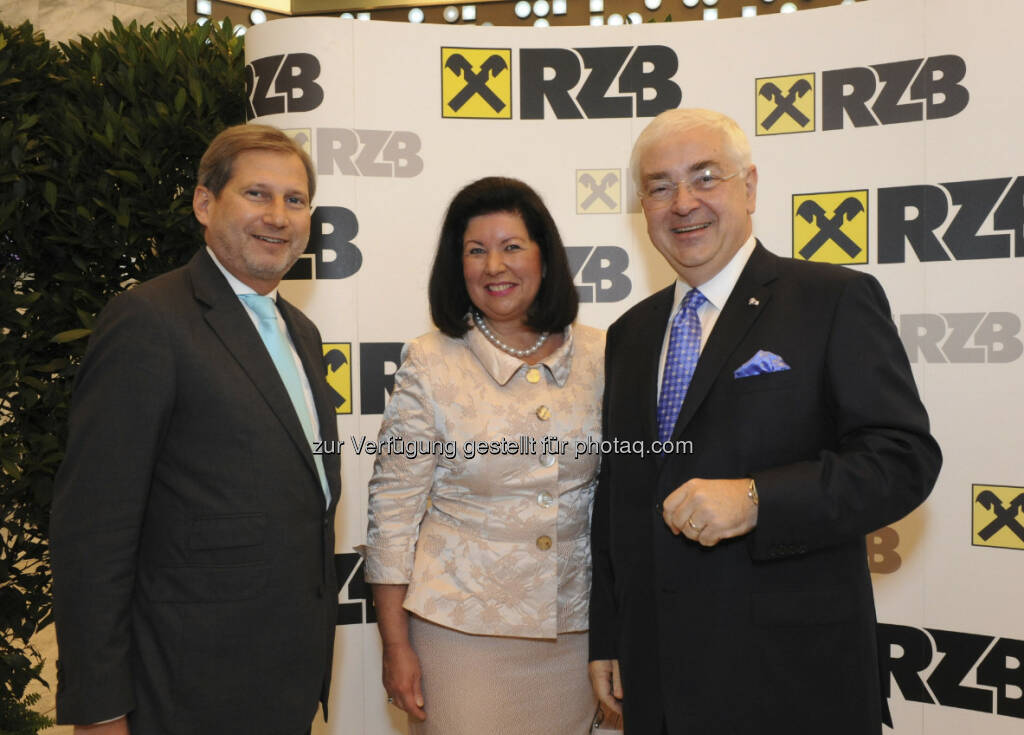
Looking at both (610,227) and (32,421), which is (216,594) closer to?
(32,421)

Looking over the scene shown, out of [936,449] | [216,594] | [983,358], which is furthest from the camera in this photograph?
[983,358]

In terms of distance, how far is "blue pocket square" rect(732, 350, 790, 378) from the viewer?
1.67 metres

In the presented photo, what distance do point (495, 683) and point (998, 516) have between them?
2.14 metres

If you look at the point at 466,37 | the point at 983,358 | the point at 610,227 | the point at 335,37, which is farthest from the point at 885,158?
the point at 335,37

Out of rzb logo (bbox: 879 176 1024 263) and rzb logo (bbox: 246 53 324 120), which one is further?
rzb logo (bbox: 246 53 324 120)

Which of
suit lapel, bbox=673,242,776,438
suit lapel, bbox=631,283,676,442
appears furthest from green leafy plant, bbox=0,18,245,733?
suit lapel, bbox=673,242,776,438

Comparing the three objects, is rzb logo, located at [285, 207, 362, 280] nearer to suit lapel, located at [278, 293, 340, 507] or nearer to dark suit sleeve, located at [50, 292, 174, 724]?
suit lapel, located at [278, 293, 340, 507]

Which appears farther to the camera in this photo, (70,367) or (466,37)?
(466,37)

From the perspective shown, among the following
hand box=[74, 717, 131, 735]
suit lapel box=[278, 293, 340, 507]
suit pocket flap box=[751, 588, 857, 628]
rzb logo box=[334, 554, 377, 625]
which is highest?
suit lapel box=[278, 293, 340, 507]

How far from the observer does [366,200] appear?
11.4ft

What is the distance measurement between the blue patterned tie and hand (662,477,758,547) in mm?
273

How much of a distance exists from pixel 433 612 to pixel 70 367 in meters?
1.96

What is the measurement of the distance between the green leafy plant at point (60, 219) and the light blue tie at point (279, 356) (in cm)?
142

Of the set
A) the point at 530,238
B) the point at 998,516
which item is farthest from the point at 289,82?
the point at 998,516
